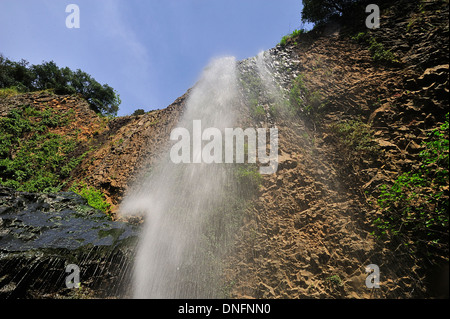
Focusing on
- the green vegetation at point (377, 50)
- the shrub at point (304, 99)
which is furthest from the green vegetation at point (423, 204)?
the green vegetation at point (377, 50)

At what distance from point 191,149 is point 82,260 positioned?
6.22 meters

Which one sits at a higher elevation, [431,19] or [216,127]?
[431,19]

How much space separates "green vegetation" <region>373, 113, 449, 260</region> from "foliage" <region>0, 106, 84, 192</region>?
1499 cm

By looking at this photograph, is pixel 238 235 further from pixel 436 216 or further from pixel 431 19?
pixel 431 19

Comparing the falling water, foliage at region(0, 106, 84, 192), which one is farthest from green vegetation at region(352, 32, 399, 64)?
foliage at region(0, 106, 84, 192)

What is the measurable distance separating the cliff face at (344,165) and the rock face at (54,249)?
268 centimetres

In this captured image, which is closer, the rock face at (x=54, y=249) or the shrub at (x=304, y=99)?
the rock face at (x=54, y=249)

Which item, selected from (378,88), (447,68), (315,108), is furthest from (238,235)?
(447,68)

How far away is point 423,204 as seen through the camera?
493cm

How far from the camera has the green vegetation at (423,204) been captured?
4.64m

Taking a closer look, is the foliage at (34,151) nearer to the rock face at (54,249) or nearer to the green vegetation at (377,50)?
the rock face at (54,249)

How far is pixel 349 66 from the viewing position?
9.21 m

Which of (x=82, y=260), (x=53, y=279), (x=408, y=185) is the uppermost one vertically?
(x=408, y=185)

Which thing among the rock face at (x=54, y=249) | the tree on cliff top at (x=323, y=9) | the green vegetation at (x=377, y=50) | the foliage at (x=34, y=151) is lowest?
the rock face at (x=54, y=249)
